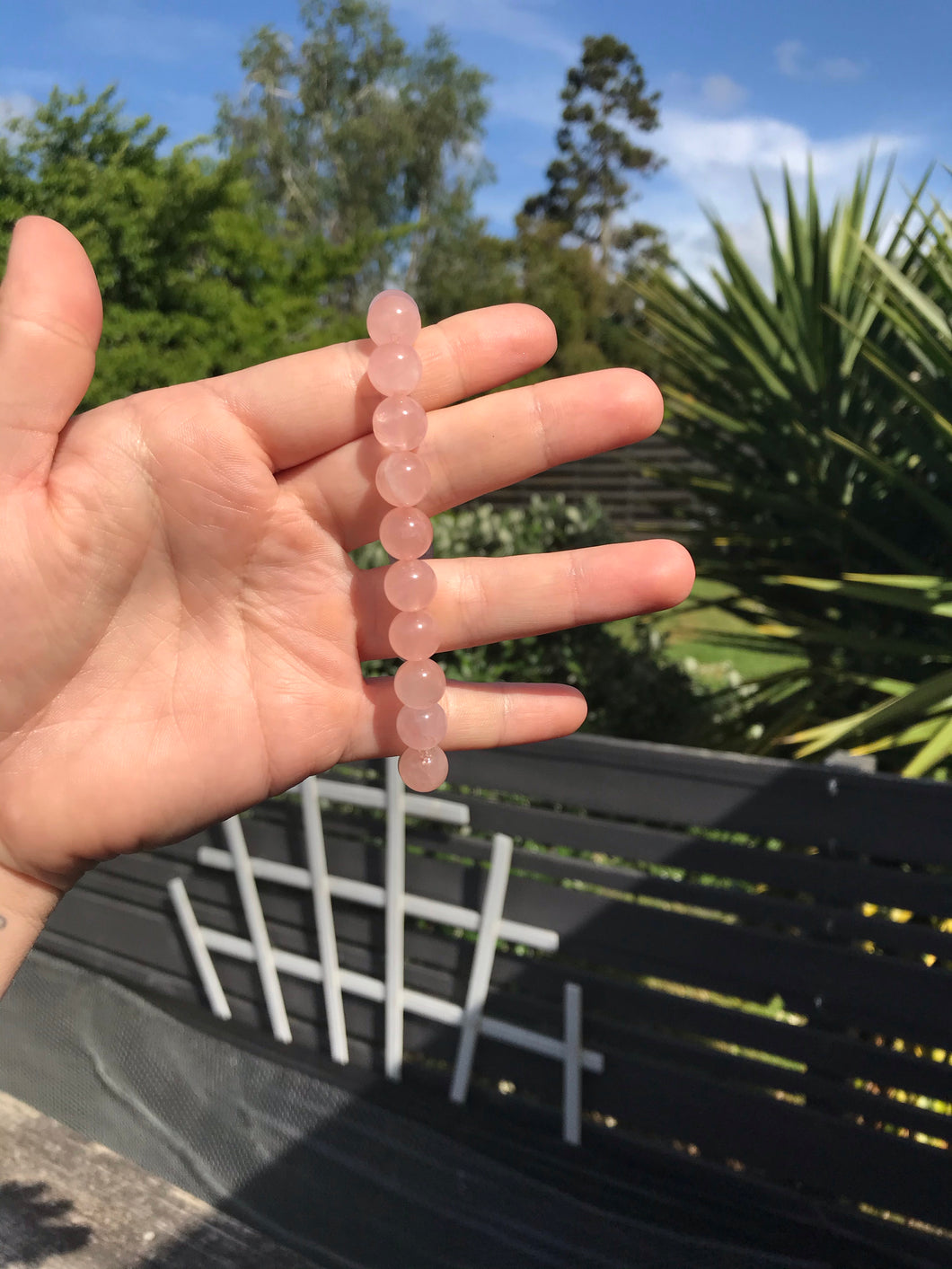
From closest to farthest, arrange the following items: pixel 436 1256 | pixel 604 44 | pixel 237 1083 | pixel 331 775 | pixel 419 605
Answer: pixel 419 605 < pixel 436 1256 < pixel 237 1083 < pixel 331 775 < pixel 604 44

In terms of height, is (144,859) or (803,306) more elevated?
(803,306)

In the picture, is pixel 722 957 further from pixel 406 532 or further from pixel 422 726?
pixel 406 532

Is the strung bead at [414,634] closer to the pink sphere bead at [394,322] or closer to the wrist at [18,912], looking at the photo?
the pink sphere bead at [394,322]

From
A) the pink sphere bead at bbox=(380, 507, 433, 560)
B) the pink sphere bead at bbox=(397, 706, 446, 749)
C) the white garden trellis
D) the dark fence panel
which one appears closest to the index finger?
the pink sphere bead at bbox=(380, 507, 433, 560)

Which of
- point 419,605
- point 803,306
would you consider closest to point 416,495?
point 419,605

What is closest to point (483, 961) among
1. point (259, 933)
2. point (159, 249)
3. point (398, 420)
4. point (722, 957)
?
point (722, 957)

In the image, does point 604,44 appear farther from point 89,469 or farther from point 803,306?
point 89,469

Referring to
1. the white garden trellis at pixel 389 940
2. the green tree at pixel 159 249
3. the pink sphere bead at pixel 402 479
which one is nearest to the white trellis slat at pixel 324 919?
the white garden trellis at pixel 389 940
